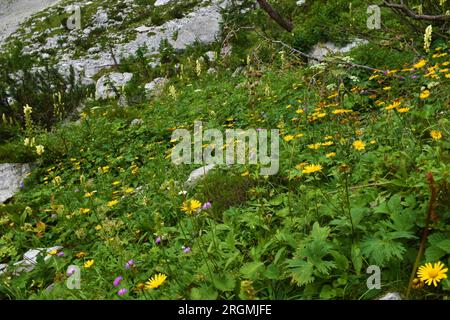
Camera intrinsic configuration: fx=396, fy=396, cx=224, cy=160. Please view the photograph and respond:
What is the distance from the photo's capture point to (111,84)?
1111 cm

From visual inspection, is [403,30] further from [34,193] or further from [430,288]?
[34,193]

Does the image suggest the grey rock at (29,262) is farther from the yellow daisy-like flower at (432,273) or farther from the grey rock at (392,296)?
the yellow daisy-like flower at (432,273)

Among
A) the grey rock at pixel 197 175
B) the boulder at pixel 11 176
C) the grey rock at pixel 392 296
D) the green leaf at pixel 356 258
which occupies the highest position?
the green leaf at pixel 356 258

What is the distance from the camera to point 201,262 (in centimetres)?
233

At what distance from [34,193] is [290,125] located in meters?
3.47

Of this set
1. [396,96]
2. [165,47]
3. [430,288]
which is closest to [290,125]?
[396,96]

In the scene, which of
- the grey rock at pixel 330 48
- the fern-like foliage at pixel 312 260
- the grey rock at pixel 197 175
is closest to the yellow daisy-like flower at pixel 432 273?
the fern-like foliage at pixel 312 260

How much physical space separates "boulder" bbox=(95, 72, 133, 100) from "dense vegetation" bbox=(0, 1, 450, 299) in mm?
3736

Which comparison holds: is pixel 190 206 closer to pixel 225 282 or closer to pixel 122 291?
pixel 225 282

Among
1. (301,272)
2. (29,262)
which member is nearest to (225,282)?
(301,272)

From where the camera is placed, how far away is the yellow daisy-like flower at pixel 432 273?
164cm

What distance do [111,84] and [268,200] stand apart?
358 inches

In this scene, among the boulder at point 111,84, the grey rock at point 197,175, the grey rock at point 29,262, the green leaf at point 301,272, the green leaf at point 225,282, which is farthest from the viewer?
the boulder at point 111,84

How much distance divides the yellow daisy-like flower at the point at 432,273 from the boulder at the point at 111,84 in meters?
10.3
